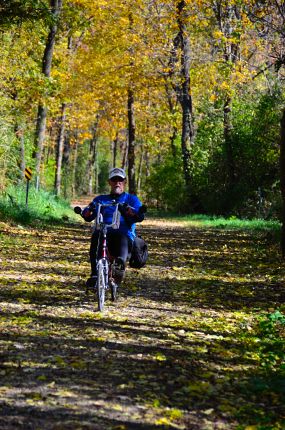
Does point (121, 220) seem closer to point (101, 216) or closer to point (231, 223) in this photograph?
point (101, 216)

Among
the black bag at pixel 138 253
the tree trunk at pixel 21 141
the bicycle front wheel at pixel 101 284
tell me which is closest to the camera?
the bicycle front wheel at pixel 101 284

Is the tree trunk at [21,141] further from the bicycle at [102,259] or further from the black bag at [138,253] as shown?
the bicycle at [102,259]

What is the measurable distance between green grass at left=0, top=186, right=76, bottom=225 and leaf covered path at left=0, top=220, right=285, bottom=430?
6905 mm

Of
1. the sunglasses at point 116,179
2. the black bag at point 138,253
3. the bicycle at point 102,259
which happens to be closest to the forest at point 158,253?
the bicycle at point 102,259

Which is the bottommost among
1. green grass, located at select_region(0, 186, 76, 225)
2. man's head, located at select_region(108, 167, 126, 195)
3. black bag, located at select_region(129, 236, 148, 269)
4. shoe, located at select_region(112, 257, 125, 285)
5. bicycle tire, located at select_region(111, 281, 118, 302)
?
bicycle tire, located at select_region(111, 281, 118, 302)

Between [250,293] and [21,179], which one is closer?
[250,293]

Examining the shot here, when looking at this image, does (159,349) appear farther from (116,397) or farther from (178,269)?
(178,269)

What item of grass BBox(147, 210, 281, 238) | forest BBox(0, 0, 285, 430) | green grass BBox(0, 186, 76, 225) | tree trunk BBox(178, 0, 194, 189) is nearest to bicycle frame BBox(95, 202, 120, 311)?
forest BBox(0, 0, 285, 430)

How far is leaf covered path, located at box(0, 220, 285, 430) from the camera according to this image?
5.09m

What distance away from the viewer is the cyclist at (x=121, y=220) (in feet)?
30.4

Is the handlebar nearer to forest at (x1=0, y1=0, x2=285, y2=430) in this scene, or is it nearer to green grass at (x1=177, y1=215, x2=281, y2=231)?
forest at (x1=0, y1=0, x2=285, y2=430)

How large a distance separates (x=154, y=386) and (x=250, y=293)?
580 cm

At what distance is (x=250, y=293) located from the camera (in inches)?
446

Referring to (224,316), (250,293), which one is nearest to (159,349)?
(224,316)
